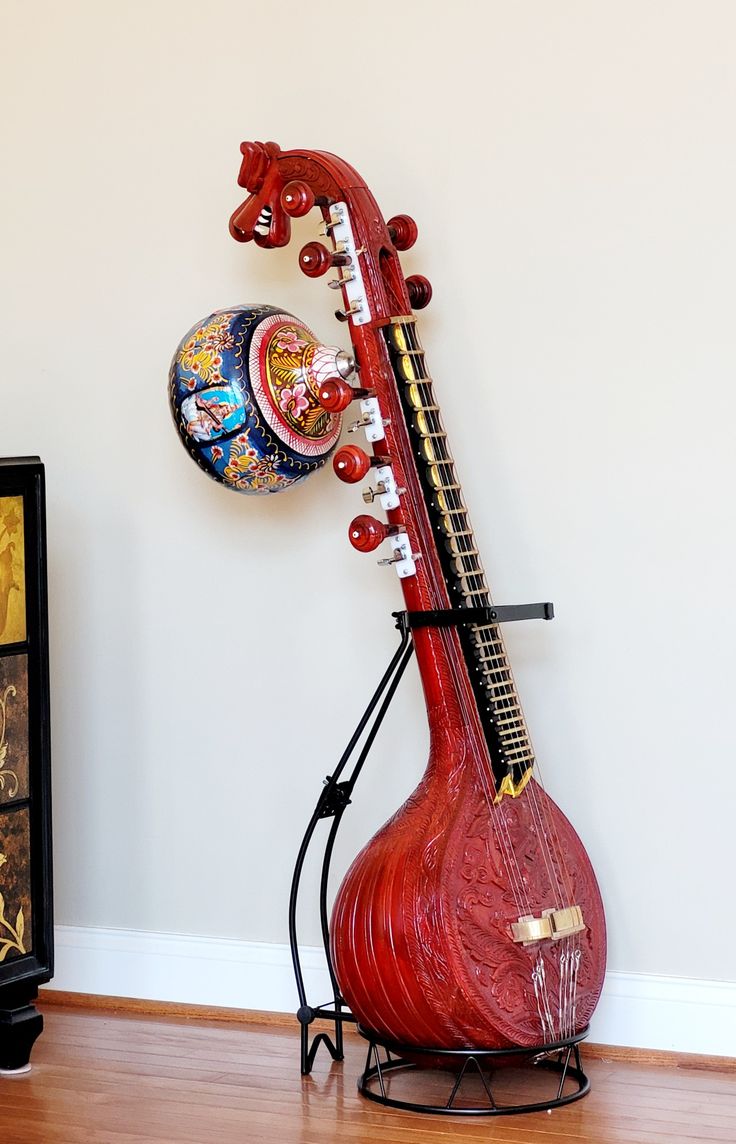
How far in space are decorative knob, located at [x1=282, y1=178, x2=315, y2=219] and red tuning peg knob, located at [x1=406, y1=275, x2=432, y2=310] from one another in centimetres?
23

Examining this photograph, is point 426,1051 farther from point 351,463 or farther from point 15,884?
point 351,463

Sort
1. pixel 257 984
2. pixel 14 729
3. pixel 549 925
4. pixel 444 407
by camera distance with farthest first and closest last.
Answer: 1. pixel 257 984
2. pixel 444 407
3. pixel 14 729
4. pixel 549 925

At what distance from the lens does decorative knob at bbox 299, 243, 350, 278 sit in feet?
7.07

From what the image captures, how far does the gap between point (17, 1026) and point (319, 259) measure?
1373mm

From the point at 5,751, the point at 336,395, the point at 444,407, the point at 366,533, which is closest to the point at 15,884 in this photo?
the point at 5,751

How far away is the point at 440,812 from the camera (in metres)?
2.07

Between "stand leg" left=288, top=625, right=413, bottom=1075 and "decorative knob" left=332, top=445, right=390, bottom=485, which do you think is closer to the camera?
"decorative knob" left=332, top=445, right=390, bottom=485

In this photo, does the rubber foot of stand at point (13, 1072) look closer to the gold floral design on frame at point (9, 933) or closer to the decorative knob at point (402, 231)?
the gold floral design on frame at point (9, 933)

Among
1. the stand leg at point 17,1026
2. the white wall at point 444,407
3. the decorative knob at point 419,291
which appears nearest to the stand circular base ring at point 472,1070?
the white wall at point 444,407

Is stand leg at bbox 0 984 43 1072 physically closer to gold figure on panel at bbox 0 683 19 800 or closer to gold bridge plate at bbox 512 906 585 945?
gold figure on panel at bbox 0 683 19 800

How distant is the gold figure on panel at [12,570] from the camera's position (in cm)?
221

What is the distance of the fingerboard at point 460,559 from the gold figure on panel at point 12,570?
68cm

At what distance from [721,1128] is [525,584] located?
3.09ft

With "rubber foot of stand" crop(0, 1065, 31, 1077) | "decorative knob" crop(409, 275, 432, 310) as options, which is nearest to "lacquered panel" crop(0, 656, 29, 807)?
"rubber foot of stand" crop(0, 1065, 31, 1077)
